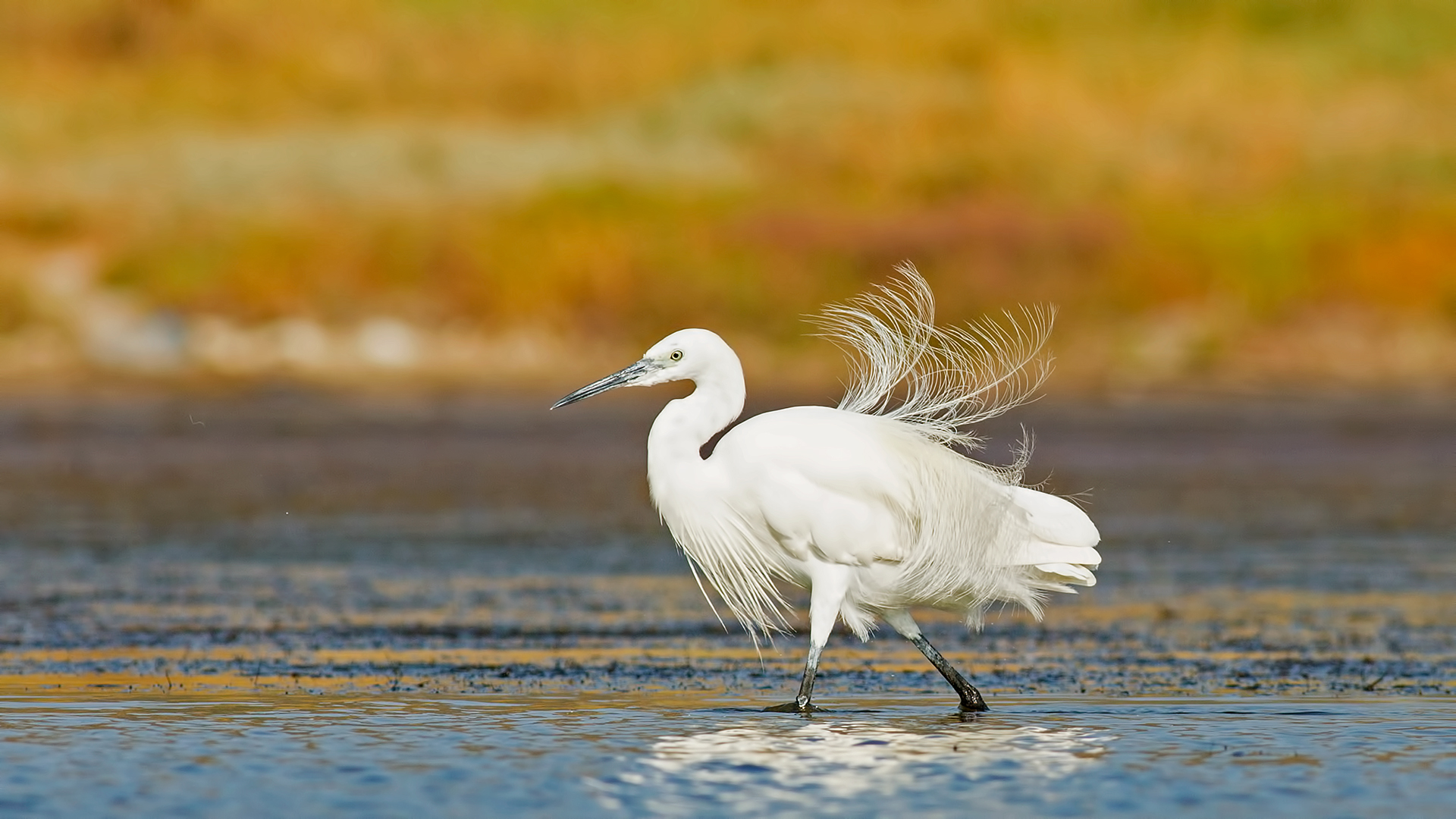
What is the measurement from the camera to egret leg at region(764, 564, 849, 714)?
38.9ft

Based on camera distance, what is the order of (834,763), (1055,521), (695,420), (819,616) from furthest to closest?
(1055,521) → (695,420) → (819,616) → (834,763)

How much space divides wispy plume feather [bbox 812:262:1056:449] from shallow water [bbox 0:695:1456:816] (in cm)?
171

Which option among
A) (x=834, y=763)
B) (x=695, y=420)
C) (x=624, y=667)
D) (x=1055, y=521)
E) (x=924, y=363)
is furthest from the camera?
(x=624, y=667)

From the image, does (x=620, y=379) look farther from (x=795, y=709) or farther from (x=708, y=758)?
(x=708, y=758)

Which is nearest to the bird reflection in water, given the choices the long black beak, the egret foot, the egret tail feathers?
the egret foot

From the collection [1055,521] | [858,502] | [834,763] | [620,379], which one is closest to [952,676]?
[858,502]

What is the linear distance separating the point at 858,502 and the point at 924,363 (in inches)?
51.6

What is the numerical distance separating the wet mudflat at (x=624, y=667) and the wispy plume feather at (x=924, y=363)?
5.34 feet

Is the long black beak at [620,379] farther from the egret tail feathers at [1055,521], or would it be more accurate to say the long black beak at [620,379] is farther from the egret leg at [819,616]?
the egret tail feathers at [1055,521]

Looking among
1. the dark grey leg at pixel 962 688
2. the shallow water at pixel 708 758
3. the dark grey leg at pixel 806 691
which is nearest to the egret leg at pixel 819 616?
the dark grey leg at pixel 806 691

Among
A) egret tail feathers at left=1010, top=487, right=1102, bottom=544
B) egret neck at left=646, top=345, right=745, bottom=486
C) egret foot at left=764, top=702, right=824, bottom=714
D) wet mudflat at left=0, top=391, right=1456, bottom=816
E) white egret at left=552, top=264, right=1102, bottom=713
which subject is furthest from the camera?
egret tail feathers at left=1010, top=487, right=1102, bottom=544

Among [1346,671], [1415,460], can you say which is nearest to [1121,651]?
[1346,671]

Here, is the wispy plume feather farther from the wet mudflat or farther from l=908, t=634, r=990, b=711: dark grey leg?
the wet mudflat

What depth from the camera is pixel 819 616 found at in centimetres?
1220
